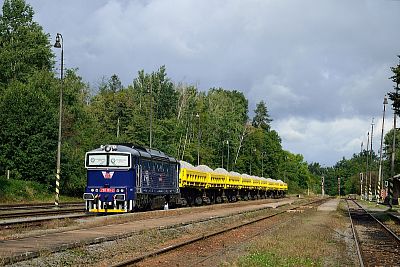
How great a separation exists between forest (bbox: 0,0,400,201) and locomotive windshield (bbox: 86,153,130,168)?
1219 cm

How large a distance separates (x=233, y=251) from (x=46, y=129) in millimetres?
33845

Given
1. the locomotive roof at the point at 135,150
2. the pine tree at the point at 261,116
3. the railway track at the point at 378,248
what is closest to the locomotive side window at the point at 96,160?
the locomotive roof at the point at 135,150

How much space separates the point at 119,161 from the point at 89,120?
41.2 metres

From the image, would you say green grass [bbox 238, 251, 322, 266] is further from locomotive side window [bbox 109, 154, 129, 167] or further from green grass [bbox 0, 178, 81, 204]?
green grass [bbox 0, 178, 81, 204]

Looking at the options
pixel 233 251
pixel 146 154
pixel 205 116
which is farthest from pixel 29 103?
pixel 205 116

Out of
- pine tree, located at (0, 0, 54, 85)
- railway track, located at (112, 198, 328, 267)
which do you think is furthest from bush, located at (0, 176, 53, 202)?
railway track, located at (112, 198, 328, 267)

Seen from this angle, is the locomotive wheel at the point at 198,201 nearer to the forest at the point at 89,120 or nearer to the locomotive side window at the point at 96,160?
the forest at the point at 89,120

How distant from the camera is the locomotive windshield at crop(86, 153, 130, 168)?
2839 cm

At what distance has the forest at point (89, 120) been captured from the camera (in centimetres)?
4603

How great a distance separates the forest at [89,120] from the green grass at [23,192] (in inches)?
14.8

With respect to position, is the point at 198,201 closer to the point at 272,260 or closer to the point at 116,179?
the point at 116,179

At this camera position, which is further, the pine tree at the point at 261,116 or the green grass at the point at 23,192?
the pine tree at the point at 261,116

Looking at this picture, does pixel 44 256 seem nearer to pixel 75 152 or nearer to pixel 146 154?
pixel 146 154

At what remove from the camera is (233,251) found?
16047mm
